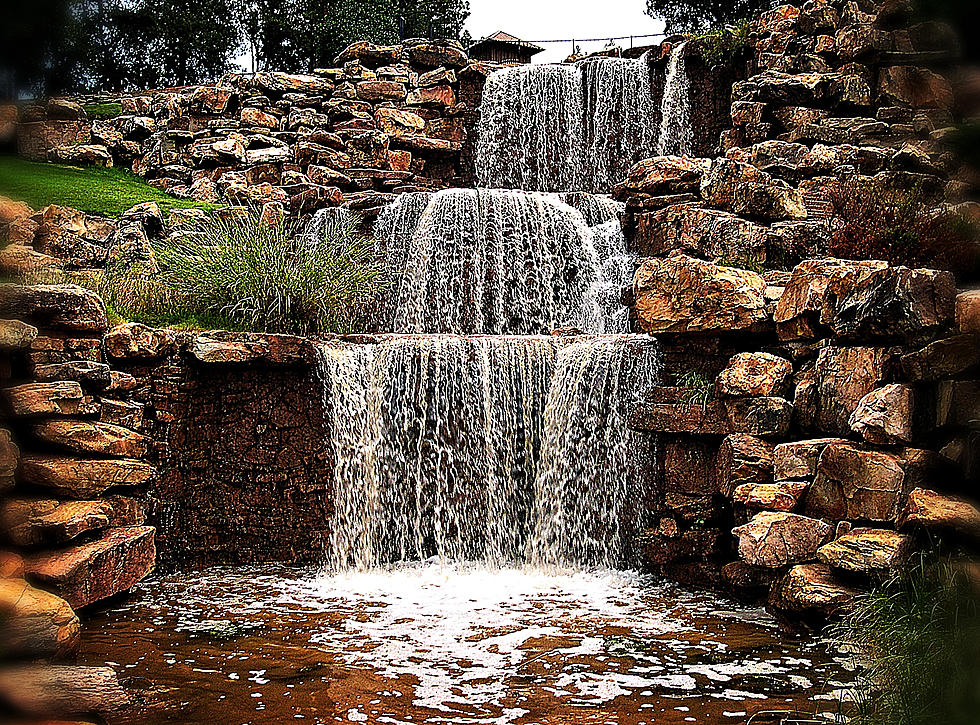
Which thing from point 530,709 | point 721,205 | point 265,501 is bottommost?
point 530,709

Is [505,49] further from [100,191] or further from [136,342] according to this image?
[136,342]

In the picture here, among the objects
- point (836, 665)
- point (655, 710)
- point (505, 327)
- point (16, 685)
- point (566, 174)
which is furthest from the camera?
point (566, 174)

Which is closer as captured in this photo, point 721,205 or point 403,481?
point 403,481

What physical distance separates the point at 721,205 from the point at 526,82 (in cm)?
762

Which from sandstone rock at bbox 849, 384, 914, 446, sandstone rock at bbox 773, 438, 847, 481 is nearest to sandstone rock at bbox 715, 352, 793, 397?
sandstone rock at bbox 773, 438, 847, 481

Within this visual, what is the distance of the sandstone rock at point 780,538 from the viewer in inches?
248

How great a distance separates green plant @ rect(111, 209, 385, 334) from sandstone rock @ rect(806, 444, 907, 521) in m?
5.21

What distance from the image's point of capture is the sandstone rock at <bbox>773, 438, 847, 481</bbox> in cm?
655

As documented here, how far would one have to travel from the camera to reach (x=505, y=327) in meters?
10.2

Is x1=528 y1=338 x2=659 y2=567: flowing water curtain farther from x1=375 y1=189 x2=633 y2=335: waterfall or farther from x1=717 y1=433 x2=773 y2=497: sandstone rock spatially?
x1=375 y1=189 x2=633 y2=335: waterfall

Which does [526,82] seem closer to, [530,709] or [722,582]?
[722,582]

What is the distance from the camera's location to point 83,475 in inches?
251

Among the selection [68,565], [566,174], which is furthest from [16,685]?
[566,174]

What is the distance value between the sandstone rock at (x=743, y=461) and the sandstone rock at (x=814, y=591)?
35.4 inches
